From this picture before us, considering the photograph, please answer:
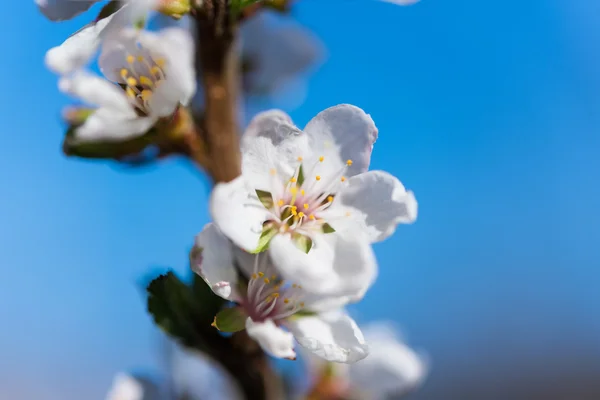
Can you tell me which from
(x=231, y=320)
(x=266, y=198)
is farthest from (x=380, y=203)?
(x=231, y=320)

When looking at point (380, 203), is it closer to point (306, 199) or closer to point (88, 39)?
point (306, 199)

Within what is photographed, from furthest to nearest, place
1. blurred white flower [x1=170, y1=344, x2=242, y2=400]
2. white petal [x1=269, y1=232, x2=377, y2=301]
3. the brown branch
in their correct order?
1. blurred white flower [x1=170, y1=344, x2=242, y2=400]
2. the brown branch
3. white petal [x1=269, y1=232, x2=377, y2=301]

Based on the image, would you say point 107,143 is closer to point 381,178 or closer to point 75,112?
point 75,112

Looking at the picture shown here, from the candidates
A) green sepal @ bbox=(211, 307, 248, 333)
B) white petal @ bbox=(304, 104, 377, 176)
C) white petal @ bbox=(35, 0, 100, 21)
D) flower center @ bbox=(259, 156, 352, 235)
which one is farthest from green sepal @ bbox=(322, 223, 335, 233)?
white petal @ bbox=(35, 0, 100, 21)

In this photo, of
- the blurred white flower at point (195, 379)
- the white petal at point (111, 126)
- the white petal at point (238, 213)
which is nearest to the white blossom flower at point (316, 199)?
the white petal at point (238, 213)

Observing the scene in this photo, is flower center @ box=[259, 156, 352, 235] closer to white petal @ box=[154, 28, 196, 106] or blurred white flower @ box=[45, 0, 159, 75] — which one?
white petal @ box=[154, 28, 196, 106]

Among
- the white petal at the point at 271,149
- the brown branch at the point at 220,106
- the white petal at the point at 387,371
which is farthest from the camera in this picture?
the white petal at the point at 387,371

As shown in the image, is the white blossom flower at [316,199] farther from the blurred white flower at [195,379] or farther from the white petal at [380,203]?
the blurred white flower at [195,379]
